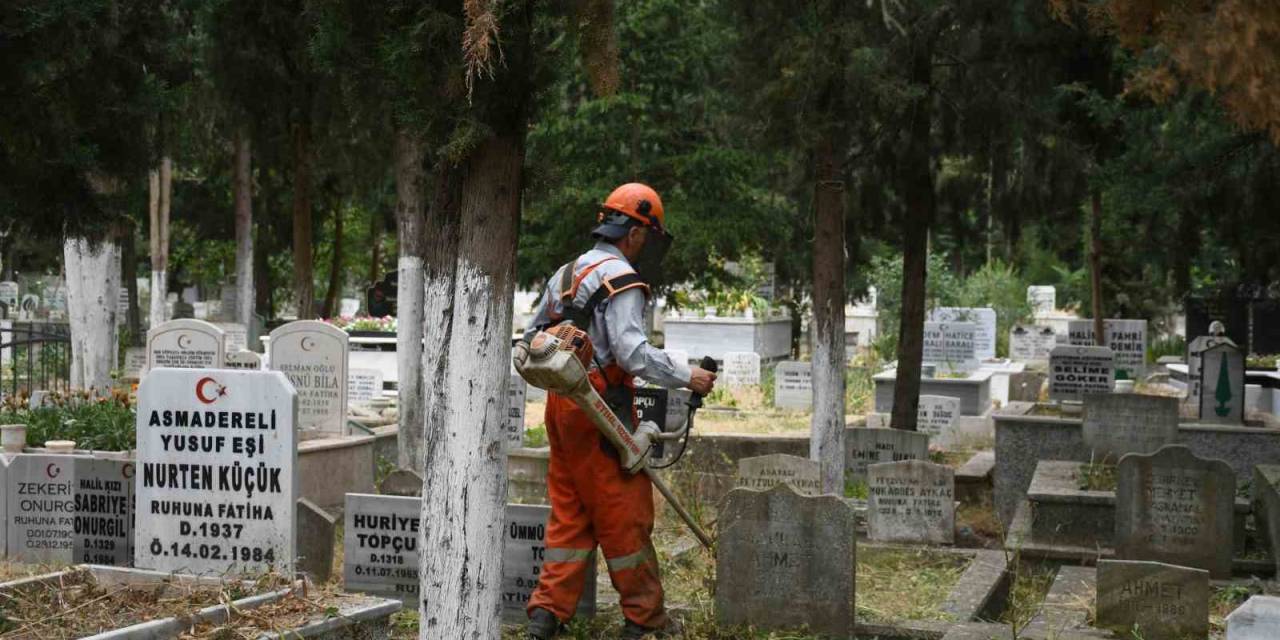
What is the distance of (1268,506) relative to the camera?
852 centimetres

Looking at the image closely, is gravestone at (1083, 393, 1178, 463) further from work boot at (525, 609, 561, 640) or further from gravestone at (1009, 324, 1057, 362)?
gravestone at (1009, 324, 1057, 362)

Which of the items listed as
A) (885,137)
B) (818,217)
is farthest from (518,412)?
(885,137)

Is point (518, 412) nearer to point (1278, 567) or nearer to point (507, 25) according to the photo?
point (1278, 567)

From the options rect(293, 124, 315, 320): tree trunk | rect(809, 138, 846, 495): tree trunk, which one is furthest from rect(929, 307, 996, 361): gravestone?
rect(809, 138, 846, 495): tree trunk

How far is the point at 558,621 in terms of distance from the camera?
643cm

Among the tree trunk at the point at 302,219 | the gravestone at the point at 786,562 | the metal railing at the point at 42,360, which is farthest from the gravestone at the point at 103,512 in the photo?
the metal railing at the point at 42,360

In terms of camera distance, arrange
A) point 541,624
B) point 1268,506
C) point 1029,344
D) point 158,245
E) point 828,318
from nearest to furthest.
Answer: point 541,624
point 1268,506
point 828,318
point 158,245
point 1029,344

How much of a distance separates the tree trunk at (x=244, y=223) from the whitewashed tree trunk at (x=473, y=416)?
1654cm

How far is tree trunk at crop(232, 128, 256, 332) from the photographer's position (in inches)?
874

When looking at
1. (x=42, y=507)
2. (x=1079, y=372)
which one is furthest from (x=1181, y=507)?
(x=1079, y=372)

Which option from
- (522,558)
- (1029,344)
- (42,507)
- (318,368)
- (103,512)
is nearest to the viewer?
(522,558)

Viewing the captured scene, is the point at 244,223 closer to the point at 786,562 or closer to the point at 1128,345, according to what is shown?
the point at 1128,345

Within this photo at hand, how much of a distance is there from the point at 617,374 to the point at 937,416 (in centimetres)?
1084

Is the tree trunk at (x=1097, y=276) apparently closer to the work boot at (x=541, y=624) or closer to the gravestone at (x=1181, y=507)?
the gravestone at (x=1181, y=507)
